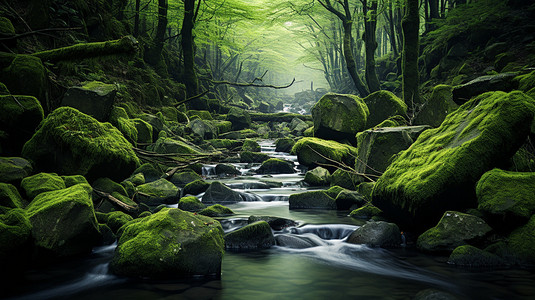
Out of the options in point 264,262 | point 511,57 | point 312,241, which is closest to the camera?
point 264,262

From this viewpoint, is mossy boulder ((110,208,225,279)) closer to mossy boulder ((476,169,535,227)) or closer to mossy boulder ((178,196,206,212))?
mossy boulder ((178,196,206,212))

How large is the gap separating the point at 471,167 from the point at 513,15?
15614 millimetres

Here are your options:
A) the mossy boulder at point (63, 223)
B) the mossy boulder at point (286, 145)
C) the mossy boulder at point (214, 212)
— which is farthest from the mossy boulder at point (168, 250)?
the mossy boulder at point (286, 145)

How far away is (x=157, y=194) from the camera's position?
6.59m

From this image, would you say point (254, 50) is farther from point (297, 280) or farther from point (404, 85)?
point (297, 280)

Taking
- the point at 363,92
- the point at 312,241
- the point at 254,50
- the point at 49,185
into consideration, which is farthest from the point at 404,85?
the point at 254,50

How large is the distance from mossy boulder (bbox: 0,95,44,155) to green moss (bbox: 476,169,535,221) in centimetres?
654

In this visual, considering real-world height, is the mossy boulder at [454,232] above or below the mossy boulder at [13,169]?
below

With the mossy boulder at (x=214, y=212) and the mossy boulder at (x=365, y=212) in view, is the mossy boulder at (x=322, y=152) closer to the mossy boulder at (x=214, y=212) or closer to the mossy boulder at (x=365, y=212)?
the mossy boulder at (x=365, y=212)

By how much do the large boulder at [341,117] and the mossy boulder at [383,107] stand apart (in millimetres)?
265

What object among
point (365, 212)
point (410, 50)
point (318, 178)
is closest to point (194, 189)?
point (318, 178)

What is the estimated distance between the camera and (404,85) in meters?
12.2

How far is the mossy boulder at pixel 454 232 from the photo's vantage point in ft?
12.3

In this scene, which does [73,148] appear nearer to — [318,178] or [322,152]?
[318,178]
